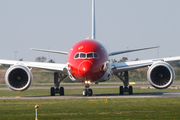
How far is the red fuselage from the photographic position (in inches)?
997

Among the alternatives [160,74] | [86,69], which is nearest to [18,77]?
[86,69]

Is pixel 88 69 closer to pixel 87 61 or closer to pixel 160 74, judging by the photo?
pixel 87 61

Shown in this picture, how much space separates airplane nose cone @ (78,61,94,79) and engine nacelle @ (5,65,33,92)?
14.0ft

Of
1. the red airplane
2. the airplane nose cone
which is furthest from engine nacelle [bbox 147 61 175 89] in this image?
the airplane nose cone

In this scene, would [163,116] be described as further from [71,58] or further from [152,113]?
[71,58]

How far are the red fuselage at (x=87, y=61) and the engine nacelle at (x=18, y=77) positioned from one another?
3218 mm

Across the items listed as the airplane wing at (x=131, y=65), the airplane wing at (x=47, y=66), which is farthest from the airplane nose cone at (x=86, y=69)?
the airplane wing at (x=131, y=65)

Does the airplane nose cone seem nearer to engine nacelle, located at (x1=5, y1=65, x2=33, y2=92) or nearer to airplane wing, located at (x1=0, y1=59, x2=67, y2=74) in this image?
airplane wing, located at (x1=0, y1=59, x2=67, y2=74)

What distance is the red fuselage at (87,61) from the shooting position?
25328 mm

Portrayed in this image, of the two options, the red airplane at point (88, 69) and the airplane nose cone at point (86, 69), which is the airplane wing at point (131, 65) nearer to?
the red airplane at point (88, 69)

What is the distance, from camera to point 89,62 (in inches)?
997

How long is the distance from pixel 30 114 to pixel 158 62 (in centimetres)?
1413

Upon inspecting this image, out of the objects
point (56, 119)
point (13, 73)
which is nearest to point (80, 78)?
point (13, 73)

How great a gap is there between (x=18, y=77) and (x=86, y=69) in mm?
5861
